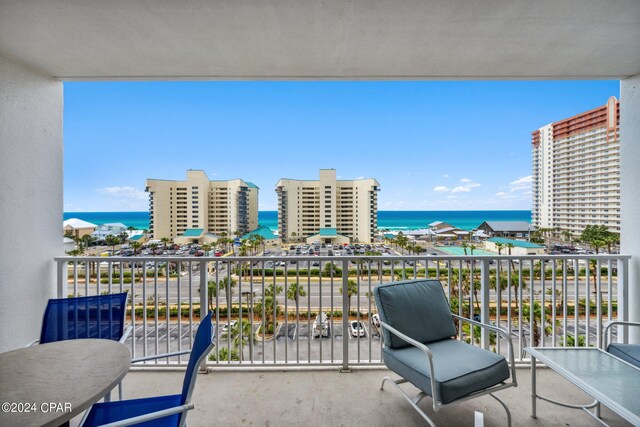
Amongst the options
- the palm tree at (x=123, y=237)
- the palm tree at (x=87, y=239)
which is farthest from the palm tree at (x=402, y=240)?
the palm tree at (x=87, y=239)

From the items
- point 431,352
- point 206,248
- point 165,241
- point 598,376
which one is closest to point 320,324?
point 431,352

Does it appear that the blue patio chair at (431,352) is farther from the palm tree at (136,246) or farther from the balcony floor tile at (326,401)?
the palm tree at (136,246)

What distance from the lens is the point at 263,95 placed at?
8.35 meters

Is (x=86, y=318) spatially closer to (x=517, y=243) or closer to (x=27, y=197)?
(x=27, y=197)

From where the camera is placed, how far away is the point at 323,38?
2201mm

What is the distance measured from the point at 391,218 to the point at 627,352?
3221mm

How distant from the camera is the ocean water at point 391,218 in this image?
12.2 ft

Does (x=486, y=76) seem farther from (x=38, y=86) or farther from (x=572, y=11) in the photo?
(x=38, y=86)

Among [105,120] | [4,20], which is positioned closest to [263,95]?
[105,120]

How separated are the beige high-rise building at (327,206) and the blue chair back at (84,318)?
2.13 meters

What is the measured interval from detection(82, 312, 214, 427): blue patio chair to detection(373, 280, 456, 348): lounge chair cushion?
1.34 metres

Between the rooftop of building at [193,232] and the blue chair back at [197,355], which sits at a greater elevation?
the rooftop of building at [193,232]

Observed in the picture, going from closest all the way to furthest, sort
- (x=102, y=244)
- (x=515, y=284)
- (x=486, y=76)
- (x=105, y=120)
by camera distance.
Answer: (x=486, y=76)
(x=102, y=244)
(x=515, y=284)
(x=105, y=120)

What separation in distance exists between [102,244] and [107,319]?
1.61m
